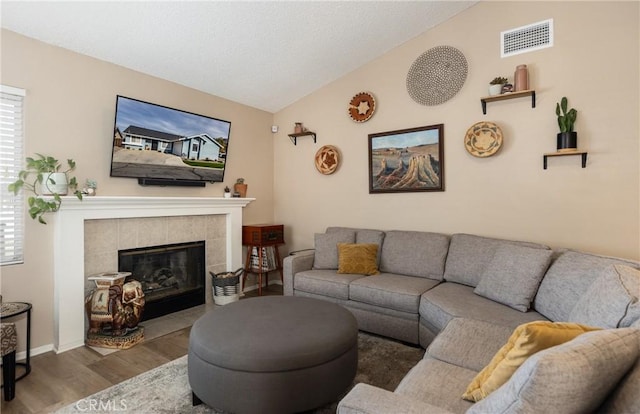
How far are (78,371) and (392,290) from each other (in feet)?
7.85

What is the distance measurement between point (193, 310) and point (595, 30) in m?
4.49

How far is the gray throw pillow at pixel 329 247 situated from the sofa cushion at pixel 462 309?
1.13m

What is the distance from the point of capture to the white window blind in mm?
2482

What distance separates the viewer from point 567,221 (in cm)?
286

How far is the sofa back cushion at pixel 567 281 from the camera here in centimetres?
200

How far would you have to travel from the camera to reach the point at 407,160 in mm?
3703

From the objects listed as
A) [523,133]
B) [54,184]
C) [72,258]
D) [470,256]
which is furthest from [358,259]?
[54,184]

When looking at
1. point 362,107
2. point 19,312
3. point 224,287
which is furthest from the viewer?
point 362,107

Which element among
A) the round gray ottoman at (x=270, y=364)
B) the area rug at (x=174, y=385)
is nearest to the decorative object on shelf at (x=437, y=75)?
the area rug at (x=174, y=385)

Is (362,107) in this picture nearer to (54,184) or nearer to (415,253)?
(415,253)

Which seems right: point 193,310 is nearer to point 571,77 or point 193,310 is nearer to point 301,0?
point 301,0

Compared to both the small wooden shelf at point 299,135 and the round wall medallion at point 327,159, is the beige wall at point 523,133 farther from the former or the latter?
the small wooden shelf at point 299,135

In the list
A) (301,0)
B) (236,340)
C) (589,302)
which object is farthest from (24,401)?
(301,0)

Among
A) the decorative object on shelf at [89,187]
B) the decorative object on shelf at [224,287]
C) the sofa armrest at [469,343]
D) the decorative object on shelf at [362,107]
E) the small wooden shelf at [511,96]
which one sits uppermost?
the decorative object on shelf at [362,107]
